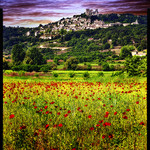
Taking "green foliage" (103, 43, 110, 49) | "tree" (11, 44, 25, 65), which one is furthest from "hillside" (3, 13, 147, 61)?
"tree" (11, 44, 25, 65)

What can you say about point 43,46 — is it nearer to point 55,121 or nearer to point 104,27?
point 104,27

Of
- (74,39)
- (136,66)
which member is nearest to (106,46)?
(74,39)

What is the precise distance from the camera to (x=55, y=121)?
3.59 meters

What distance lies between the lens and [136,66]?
16.1m

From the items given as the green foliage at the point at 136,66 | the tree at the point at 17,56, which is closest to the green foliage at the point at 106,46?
the tree at the point at 17,56

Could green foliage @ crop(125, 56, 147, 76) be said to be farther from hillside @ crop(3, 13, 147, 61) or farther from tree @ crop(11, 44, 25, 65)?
hillside @ crop(3, 13, 147, 61)

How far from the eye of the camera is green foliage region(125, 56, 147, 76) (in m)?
15.2

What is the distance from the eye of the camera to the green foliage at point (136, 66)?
1515cm

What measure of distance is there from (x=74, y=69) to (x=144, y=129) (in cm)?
1877

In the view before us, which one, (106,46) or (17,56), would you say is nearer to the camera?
(17,56)

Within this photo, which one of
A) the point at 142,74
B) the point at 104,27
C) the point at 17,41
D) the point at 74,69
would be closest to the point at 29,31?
the point at 17,41

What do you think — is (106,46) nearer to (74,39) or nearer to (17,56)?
(74,39)

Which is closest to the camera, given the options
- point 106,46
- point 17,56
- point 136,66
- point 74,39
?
point 136,66

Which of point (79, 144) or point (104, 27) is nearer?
point (79, 144)
